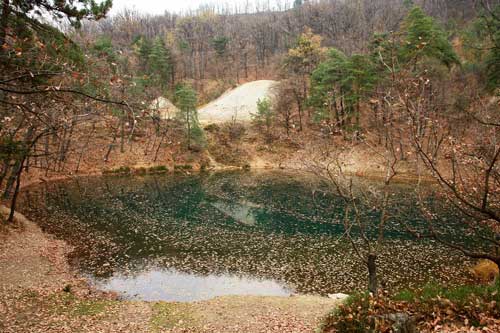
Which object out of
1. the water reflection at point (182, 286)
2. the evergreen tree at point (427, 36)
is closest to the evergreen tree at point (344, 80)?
the evergreen tree at point (427, 36)

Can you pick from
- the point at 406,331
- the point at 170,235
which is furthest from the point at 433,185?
the point at 406,331

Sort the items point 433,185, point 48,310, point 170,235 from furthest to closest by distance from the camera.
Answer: point 433,185 < point 170,235 < point 48,310

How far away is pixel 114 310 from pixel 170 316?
6.66 ft

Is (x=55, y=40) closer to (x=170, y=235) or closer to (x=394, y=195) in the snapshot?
(x=170, y=235)

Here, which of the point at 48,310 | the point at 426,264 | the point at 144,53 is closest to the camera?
the point at 48,310

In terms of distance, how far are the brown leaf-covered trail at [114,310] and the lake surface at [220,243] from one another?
163 cm

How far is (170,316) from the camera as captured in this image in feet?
42.9

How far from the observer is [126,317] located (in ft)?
41.7

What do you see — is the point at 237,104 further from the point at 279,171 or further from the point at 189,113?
the point at 279,171

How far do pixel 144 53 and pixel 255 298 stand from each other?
71.2 metres

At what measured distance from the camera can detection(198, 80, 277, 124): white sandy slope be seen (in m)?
66.8

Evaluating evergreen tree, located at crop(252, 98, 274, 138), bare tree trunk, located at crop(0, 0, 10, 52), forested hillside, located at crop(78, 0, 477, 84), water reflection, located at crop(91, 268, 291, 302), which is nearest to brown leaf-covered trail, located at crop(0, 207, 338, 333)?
water reflection, located at crop(91, 268, 291, 302)

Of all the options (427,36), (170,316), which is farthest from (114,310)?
(427,36)

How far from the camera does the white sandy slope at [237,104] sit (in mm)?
66800
